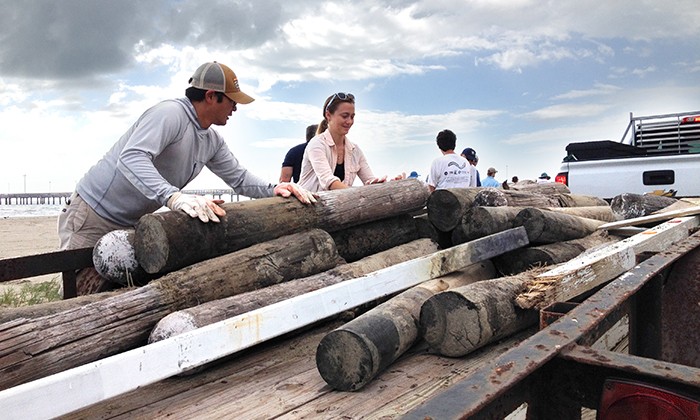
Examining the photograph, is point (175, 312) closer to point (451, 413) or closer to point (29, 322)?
point (29, 322)

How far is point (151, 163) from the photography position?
3.16 m

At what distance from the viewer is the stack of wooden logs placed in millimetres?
2258

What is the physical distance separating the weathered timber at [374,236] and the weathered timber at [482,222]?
1.37 feet

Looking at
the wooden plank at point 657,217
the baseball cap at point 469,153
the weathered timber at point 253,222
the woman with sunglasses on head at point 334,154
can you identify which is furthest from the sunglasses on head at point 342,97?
the baseball cap at point 469,153

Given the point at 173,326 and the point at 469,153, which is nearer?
the point at 173,326

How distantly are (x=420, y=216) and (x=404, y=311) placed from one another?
2024mm

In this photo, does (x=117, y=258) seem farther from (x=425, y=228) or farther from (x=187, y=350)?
(x=425, y=228)

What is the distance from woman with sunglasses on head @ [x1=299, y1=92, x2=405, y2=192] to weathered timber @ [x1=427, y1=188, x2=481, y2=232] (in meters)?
0.46

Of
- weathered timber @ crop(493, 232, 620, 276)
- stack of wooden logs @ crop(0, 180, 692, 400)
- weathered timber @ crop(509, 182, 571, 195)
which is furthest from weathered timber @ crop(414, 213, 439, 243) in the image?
weathered timber @ crop(509, 182, 571, 195)

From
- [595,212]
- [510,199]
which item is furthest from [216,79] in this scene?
[595,212]

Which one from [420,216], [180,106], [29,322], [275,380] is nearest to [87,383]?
[29,322]

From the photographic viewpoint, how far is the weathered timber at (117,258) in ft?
9.98

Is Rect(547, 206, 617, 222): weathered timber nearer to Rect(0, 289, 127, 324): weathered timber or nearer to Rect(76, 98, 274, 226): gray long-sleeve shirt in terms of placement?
Rect(76, 98, 274, 226): gray long-sleeve shirt

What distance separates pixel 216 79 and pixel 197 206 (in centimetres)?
94
